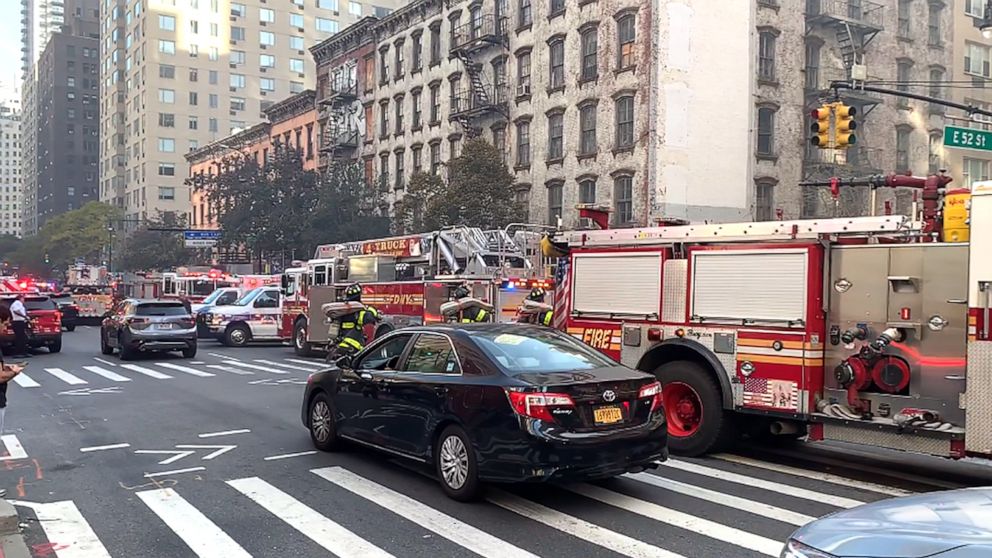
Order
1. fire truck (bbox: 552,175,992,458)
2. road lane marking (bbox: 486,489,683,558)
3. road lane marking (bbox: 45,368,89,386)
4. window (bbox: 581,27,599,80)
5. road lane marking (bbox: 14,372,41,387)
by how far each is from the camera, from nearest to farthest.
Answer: road lane marking (bbox: 486,489,683,558) < fire truck (bbox: 552,175,992,458) < road lane marking (bbox: 14,372,41,387) < road lane marking (bbox: 45,368,89,386) < window (bbox: 581,27,599,80)

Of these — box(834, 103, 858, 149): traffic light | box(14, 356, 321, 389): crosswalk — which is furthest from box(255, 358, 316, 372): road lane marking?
box(834, 103, 858, 149): traffic light

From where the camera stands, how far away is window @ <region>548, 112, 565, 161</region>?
1368 inches

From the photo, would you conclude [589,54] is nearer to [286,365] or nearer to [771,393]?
[286,365]

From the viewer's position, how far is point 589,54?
33406 mm

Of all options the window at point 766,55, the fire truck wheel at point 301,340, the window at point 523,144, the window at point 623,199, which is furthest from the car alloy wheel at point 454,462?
the window at point 523,144

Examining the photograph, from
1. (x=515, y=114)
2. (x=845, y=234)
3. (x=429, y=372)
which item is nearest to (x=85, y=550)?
(x=429, y=372)

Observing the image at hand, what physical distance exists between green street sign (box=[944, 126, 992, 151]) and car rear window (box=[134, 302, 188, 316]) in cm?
1783

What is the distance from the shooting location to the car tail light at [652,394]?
23.7 feet

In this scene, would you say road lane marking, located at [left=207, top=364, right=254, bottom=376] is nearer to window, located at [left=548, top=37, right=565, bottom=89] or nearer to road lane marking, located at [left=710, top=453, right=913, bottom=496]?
road lane marking, located at [left=710, top=453, right=913, bottom=496]

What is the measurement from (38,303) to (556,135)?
20.3 m

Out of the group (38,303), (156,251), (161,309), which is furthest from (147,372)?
(156,251)

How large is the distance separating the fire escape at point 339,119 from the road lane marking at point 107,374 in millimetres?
30963

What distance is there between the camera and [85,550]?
19.7 ft

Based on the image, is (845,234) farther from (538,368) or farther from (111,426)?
(111,426)
